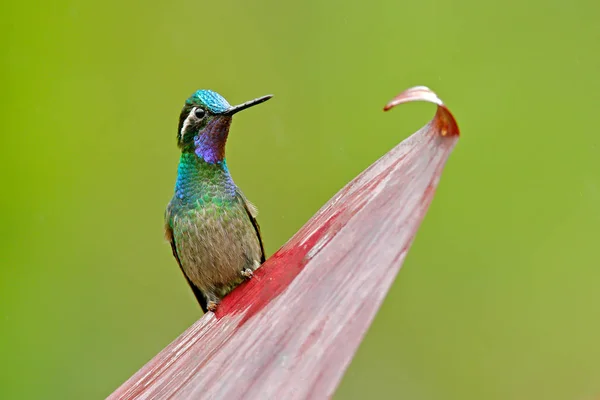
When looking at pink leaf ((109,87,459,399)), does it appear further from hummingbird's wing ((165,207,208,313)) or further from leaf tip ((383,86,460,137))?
hummingbird's wing ((165,207,208,313))

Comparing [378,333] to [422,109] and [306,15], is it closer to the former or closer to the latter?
[422,109]

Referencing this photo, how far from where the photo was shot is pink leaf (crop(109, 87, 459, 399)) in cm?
43

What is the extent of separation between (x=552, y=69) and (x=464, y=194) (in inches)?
17.5

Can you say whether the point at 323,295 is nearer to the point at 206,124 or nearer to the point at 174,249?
the point at 206,124

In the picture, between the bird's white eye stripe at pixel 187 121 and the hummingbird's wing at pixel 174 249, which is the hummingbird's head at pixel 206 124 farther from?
the hummingbird's wing at pixel 174 249

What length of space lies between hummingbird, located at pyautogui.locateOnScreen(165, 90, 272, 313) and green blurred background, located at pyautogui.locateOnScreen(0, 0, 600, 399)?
744 mm

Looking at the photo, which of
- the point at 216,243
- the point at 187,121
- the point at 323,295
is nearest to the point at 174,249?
the point at 216,243

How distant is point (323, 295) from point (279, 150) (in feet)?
5.95

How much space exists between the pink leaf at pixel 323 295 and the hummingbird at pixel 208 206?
784 mm

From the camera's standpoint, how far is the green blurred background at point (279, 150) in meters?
2.09

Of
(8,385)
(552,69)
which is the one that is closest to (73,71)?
(8,385)

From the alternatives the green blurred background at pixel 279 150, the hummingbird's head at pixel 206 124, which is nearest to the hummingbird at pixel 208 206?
the hummingbird's head at pixel 206 124

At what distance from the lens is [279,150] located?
2.27 m

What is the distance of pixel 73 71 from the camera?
238 centimetres
